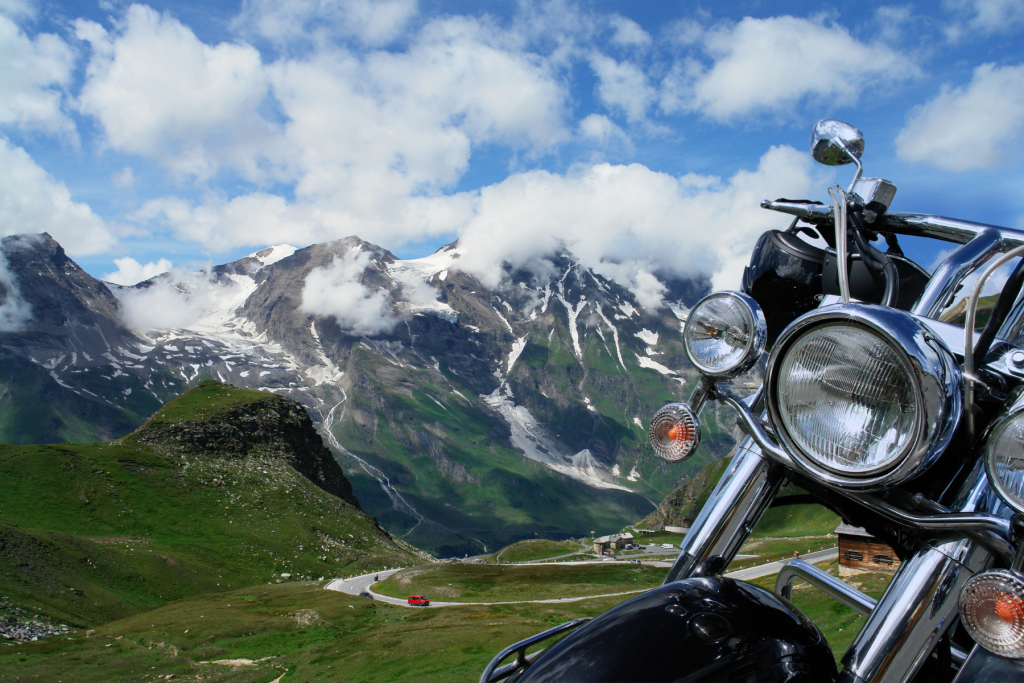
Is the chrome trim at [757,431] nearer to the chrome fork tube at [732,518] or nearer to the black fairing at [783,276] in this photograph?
the chrome fork tube at [732,518]

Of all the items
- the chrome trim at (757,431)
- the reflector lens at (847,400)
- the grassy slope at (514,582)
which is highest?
the reflector lens at (847,400)

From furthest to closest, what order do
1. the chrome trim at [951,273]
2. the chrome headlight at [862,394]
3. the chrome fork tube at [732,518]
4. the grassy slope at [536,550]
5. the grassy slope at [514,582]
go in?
the grassy slope at [536,550], the grassy slope at [514,582], the chrome fork tube at [732,518], the chrome trim at [951,273], the chrome headlight at [862,394]

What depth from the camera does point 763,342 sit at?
10.4 feet

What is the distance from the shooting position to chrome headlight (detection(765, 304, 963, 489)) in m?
2.09

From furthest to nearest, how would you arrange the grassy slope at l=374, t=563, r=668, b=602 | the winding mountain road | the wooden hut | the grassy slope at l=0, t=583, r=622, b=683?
the grassy slope at l=374, t=563, r=668, b=602 → the winding mountain road → the wooden hut → the grassy slope at l=0, t=583, r=622, b=683

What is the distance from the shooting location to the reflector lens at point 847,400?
2.24 metres

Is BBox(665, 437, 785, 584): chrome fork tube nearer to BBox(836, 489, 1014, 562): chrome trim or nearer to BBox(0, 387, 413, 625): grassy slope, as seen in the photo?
BBox(836, 489, 1014, 562): chrome trim

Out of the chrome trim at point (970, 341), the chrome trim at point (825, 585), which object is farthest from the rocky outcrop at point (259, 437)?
the chrome trim at point (970, 341)

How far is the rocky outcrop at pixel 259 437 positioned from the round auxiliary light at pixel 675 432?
12395 cm

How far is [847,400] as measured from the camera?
94.4 inches

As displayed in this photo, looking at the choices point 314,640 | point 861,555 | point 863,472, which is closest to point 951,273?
point 863,472

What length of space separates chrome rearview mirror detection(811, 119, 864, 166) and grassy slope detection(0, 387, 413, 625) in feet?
198

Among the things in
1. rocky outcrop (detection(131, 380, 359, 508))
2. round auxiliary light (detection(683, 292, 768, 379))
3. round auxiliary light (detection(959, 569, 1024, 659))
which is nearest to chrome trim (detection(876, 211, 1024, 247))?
round auxiliary light (detection(683, 292, 768, 379))

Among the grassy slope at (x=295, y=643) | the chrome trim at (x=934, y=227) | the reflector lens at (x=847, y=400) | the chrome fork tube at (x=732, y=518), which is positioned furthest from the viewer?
the grassy slope at (x=295, y=643)
